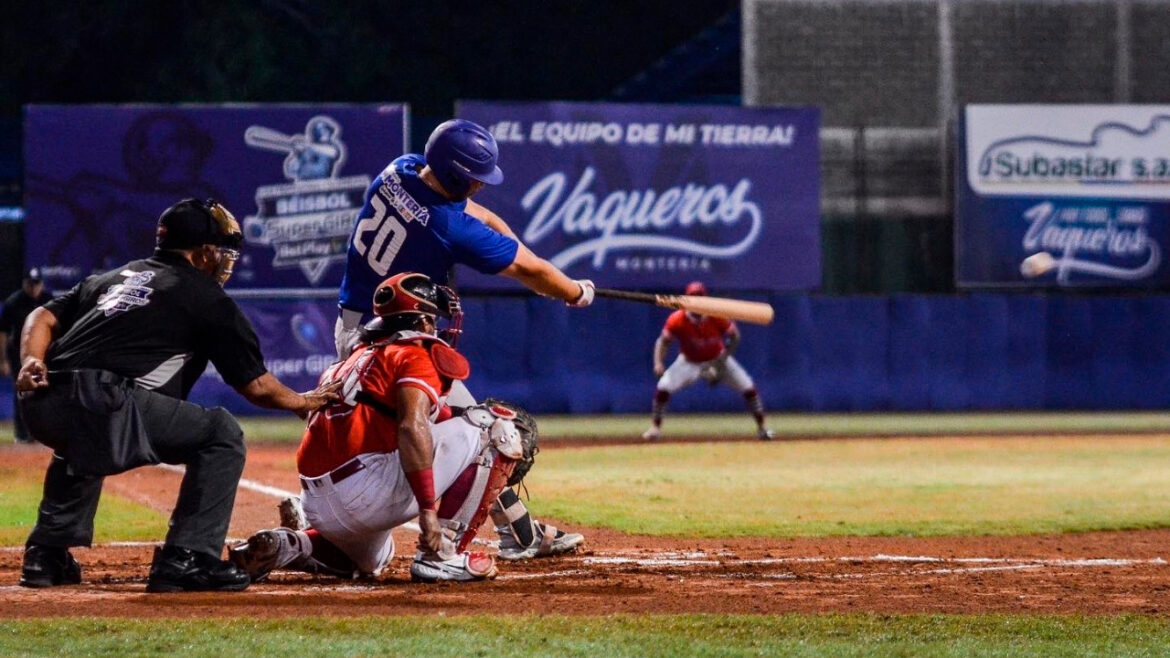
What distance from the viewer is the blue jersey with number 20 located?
7.46 metres

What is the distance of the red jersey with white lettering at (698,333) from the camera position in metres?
19.1

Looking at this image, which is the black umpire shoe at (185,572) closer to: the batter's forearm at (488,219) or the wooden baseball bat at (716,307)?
the batter's forearm at (488,219)

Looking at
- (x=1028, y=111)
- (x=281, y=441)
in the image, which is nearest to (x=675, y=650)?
(x=281, y=441)

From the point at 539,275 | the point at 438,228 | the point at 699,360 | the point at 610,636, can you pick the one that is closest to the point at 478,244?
the point at 438,228

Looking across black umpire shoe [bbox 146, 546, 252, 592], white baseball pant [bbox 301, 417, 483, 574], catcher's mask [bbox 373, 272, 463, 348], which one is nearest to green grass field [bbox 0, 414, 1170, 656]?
black umpire shoe [bbox 146, 546, 252, 592]

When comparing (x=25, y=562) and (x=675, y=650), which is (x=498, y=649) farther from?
(x=25, y=562)

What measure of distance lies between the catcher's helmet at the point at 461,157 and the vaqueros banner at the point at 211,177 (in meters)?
15.2

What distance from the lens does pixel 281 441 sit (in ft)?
61.9

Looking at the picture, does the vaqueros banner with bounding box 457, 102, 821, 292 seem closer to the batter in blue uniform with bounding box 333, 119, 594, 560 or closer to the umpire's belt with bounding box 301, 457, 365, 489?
the batter in blue uniform with bounding box 333, 119, 594, 560

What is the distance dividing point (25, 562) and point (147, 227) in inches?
637

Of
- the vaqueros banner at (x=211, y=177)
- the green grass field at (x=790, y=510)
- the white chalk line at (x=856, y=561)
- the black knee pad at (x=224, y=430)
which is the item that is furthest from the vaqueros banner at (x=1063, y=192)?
the black knee pad at (x=224, y=430)

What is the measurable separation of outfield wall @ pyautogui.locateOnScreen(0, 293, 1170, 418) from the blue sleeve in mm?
15678

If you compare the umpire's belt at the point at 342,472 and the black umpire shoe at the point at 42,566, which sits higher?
the umpire's belt at the point at 342,472

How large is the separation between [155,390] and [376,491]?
3.30ft
